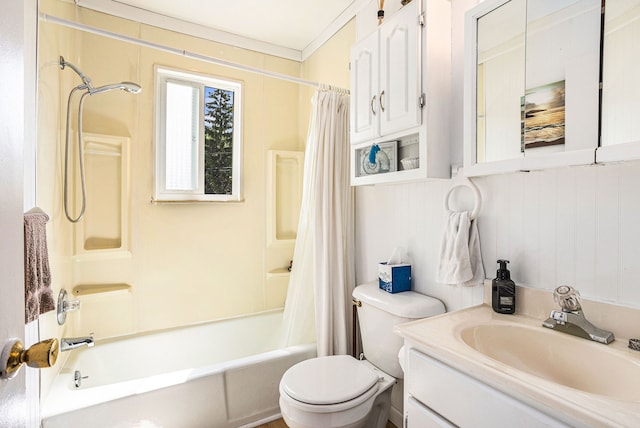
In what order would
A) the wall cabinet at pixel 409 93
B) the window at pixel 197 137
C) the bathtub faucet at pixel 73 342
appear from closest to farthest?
the wall cabinet at pixel 409 93
the bathtub faucet at pixel 73 342
the window at pixel 197 137

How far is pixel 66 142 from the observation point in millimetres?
1810

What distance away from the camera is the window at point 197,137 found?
2.37m

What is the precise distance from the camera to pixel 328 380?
142cm

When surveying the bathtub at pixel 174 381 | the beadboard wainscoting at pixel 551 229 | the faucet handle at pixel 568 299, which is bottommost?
the bathtub at pixel 174 381

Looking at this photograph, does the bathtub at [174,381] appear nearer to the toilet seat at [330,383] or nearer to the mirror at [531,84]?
the toilet seat at [330,383]

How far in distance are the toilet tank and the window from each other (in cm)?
149

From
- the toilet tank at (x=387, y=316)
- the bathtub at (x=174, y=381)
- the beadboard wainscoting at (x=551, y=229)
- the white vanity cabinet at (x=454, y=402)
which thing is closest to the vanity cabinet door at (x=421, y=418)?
the white vanity cabinet at (x=454, y=402)

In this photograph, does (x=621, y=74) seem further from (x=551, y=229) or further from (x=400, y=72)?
(x=400, y=72)

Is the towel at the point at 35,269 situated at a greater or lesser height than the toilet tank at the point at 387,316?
greater

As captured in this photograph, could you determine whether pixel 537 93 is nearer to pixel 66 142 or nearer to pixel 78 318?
pixel 66 142

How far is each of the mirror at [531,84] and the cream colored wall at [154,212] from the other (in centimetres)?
182

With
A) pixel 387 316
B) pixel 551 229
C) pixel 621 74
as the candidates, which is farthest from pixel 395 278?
pixel 621 74

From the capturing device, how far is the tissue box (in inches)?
64.1

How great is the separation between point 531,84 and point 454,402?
3.36 ft
